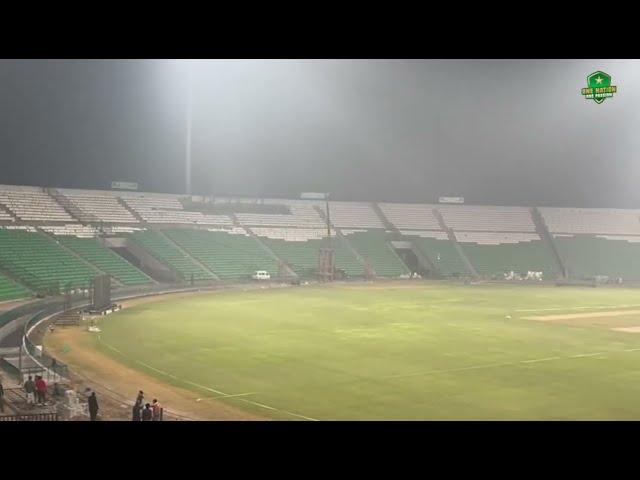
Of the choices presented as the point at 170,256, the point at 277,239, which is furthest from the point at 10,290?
the point at 277,239

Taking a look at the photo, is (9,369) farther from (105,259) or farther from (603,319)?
(603,319)

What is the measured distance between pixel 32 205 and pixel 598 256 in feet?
187

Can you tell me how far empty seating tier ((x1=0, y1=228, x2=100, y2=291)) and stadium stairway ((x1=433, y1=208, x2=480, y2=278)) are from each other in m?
40.7

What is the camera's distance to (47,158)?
1708 inches

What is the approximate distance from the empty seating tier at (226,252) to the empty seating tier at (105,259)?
7.54 metres

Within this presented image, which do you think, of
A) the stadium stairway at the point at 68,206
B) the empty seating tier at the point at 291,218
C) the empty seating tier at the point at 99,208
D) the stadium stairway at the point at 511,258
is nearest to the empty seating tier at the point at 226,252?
the empty seating tier at the point at 291,218

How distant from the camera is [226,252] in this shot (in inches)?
2116

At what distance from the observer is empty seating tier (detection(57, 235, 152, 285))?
41.7 m

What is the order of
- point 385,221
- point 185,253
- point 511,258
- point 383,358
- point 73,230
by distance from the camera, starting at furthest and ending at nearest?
1. point 385,221
2. point 511,258
3. point 185,253
4. point 73,230
5. point 383,358

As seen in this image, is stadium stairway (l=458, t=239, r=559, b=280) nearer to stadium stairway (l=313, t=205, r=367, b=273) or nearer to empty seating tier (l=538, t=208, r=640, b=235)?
empty seating tier (l=538, t=208, r=640, b=235)

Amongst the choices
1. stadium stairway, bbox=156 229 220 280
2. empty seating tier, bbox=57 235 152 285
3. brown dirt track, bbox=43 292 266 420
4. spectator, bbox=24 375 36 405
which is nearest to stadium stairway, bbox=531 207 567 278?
stadium stairway, bbox=156 229 220 280

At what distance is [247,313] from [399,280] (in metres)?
31.3

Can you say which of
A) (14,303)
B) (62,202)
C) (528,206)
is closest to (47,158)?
(62,202)

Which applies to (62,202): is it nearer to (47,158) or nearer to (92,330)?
(47,158)
